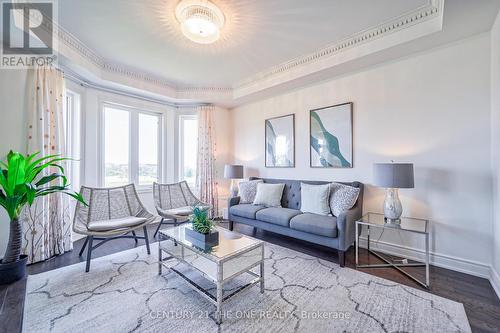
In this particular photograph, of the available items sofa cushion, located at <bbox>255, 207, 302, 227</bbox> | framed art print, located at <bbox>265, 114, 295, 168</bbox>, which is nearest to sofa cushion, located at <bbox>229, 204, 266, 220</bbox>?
sofa cushion, located at <bbox>255, 207, 302, 227</bbox>

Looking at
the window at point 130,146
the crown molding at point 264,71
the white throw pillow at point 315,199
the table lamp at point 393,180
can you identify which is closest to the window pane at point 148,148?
the window at point 130,146

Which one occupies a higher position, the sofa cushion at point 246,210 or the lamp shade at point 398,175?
the lamp shade at point 398,175

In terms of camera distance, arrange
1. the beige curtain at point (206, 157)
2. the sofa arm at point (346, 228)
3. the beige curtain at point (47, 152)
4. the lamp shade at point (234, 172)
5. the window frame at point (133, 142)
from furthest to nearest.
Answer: the beige curtain at point (206, 157) → the lamp shade at point (234, 172) → the window frame at point (133, 142) → the beige curtain at point (47, 152) → the sofa arm at point (346, 228)

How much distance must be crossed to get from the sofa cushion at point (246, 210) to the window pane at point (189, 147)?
63.4 inches

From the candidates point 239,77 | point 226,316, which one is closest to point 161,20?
point 239,77

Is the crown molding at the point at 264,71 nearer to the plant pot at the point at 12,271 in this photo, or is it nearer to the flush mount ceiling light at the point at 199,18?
the flush mount ceiling light at the point at 199,18

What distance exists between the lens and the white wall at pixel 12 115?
2.49 meters

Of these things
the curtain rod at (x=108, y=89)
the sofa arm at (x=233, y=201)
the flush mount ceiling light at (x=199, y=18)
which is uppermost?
the flush mount ceiling light at (x=199, y=18)

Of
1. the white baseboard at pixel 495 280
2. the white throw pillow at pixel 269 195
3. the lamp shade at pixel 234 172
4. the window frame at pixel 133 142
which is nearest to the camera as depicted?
the white baseboard at pixel 495 280

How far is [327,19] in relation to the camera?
7.75ft

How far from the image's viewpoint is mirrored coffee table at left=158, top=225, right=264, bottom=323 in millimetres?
1656

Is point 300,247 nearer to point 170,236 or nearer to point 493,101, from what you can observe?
point 170,236

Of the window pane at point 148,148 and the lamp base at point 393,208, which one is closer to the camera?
the lamp base at point 393,208

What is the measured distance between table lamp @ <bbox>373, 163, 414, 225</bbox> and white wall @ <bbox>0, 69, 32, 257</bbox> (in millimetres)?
4268
